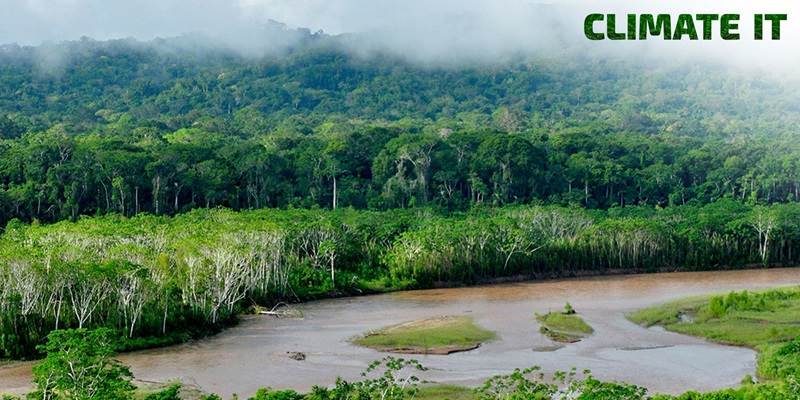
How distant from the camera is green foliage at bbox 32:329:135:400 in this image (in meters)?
27.5

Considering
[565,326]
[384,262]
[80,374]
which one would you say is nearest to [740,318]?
[565,326]

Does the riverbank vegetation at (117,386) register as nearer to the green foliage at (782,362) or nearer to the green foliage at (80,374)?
the green foliage at (80,374)

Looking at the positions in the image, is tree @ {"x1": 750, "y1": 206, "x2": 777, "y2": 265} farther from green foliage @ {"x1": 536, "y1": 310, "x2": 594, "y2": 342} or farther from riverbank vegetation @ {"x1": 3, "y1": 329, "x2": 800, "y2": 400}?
riverbank vegetation @ {"x1": 3, "y1": 329, "x2": 800, "y2": 400}

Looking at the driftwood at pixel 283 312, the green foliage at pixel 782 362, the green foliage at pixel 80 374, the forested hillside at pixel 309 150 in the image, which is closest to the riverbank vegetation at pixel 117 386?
the green foliage at pixel 80 374

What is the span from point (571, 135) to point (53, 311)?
8841 centimetres

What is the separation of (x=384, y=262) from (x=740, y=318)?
24.3 metres

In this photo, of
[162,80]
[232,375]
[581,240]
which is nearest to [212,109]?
[162,80]

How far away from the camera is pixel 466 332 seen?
52.8 m

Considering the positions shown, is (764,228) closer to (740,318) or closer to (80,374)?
(740,318)

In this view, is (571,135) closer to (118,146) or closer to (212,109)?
(118,146)

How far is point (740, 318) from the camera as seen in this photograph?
56.1m

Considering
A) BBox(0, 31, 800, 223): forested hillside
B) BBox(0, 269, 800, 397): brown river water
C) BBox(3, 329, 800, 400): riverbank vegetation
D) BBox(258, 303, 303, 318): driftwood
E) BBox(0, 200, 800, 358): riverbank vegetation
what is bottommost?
BBox(0, 269, 800, 397): brown river water

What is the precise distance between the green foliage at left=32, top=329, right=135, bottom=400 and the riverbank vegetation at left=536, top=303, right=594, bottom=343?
1092 inches

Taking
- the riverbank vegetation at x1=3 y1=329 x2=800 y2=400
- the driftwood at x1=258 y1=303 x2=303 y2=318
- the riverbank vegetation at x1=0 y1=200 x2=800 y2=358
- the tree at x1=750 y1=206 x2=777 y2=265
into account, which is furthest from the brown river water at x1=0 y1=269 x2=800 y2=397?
the tree at x1=750 y1=206 x2=777 y2=265
